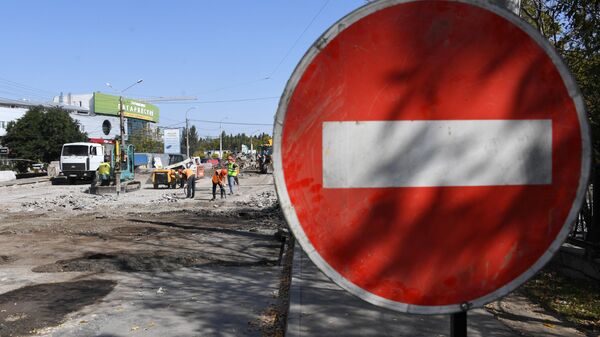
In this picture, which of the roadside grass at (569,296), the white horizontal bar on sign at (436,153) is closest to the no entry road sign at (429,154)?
the white horizontal bar on sign at (436,153)

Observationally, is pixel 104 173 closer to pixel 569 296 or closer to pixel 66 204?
pixel 66 204

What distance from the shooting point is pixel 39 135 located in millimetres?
59438

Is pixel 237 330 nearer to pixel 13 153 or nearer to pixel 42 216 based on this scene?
pixel 42 216

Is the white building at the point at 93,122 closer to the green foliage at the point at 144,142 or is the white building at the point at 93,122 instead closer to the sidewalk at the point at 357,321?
the green foliage at the point at 144,142

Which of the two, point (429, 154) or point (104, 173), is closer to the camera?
point (429, 154)

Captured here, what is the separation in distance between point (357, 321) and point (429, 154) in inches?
156

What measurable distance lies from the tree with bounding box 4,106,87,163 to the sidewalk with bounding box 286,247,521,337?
60.1 m

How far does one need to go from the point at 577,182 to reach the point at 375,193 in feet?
1.95

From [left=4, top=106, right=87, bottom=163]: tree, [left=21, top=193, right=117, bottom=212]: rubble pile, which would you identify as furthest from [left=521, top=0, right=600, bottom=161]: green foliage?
[left=4, top=106, right=87, bottom=163]: tree

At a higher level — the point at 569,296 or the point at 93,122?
the point at 93,122

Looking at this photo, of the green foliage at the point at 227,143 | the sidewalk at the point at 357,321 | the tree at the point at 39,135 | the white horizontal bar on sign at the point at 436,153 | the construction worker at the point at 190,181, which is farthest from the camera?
the green foliage at the point at 227,143

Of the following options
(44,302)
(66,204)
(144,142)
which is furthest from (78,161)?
(144,142)

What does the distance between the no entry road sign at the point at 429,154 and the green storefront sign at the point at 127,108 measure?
103488 millimetres

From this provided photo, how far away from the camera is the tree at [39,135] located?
5875 cm
